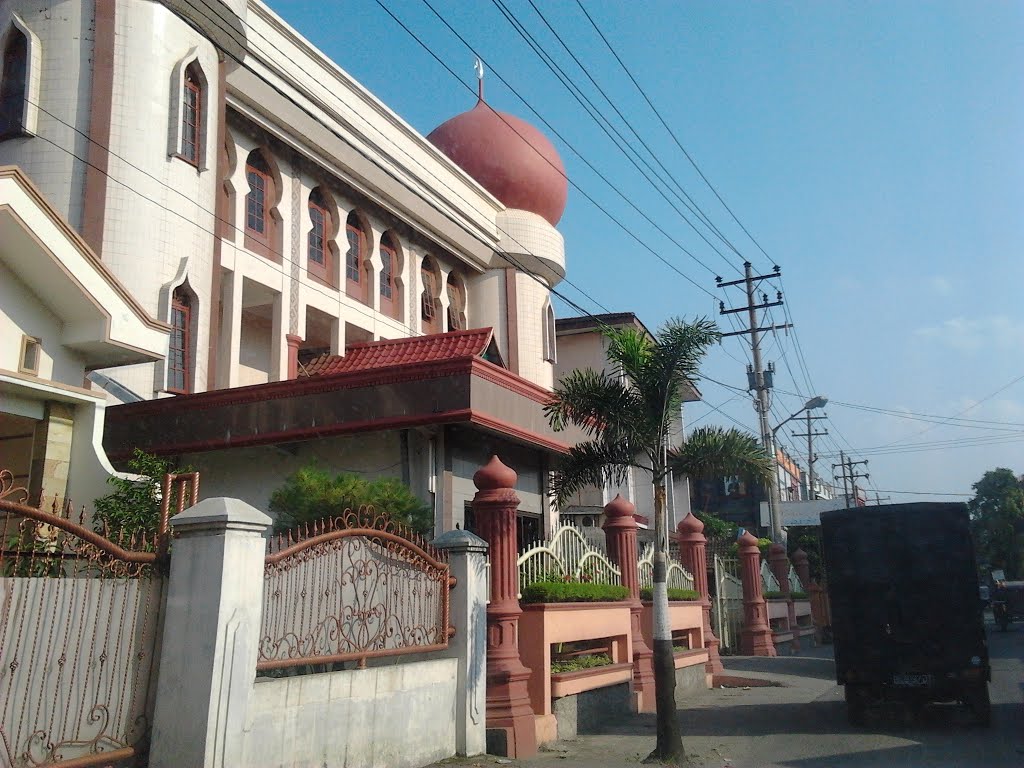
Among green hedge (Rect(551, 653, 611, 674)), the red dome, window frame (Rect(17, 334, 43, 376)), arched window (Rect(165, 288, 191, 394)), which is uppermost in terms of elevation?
the red dome

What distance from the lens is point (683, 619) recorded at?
51.6 feet

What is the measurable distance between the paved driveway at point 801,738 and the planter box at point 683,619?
110 cm

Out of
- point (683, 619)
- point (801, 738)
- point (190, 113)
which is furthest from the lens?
point (190, 113)

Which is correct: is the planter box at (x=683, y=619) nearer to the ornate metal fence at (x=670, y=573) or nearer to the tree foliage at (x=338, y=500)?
the ornate metal fence at (x=670, y=573)

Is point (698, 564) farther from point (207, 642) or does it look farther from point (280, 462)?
point (207, 642)

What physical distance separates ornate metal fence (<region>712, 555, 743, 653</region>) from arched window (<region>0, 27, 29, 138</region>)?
51.9 ft

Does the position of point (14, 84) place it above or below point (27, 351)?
Answer: above

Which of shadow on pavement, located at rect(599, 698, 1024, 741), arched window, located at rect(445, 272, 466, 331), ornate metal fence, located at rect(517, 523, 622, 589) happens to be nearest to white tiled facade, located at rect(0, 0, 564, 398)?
arched window, located at rect(445, 272, 466, 331)

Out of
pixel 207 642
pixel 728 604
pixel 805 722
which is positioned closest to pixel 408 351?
pixel 805 722

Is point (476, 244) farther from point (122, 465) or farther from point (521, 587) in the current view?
point (521, 587)

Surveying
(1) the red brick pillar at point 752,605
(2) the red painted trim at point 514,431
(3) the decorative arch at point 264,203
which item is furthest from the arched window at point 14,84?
(1) the red brick pillar at point 752,605

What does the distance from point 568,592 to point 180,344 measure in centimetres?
802

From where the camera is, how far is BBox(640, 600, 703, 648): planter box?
1408 cm

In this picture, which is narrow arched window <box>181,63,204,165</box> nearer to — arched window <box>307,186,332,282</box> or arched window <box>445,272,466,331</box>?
arched window <box>307,186,332,282</box>
